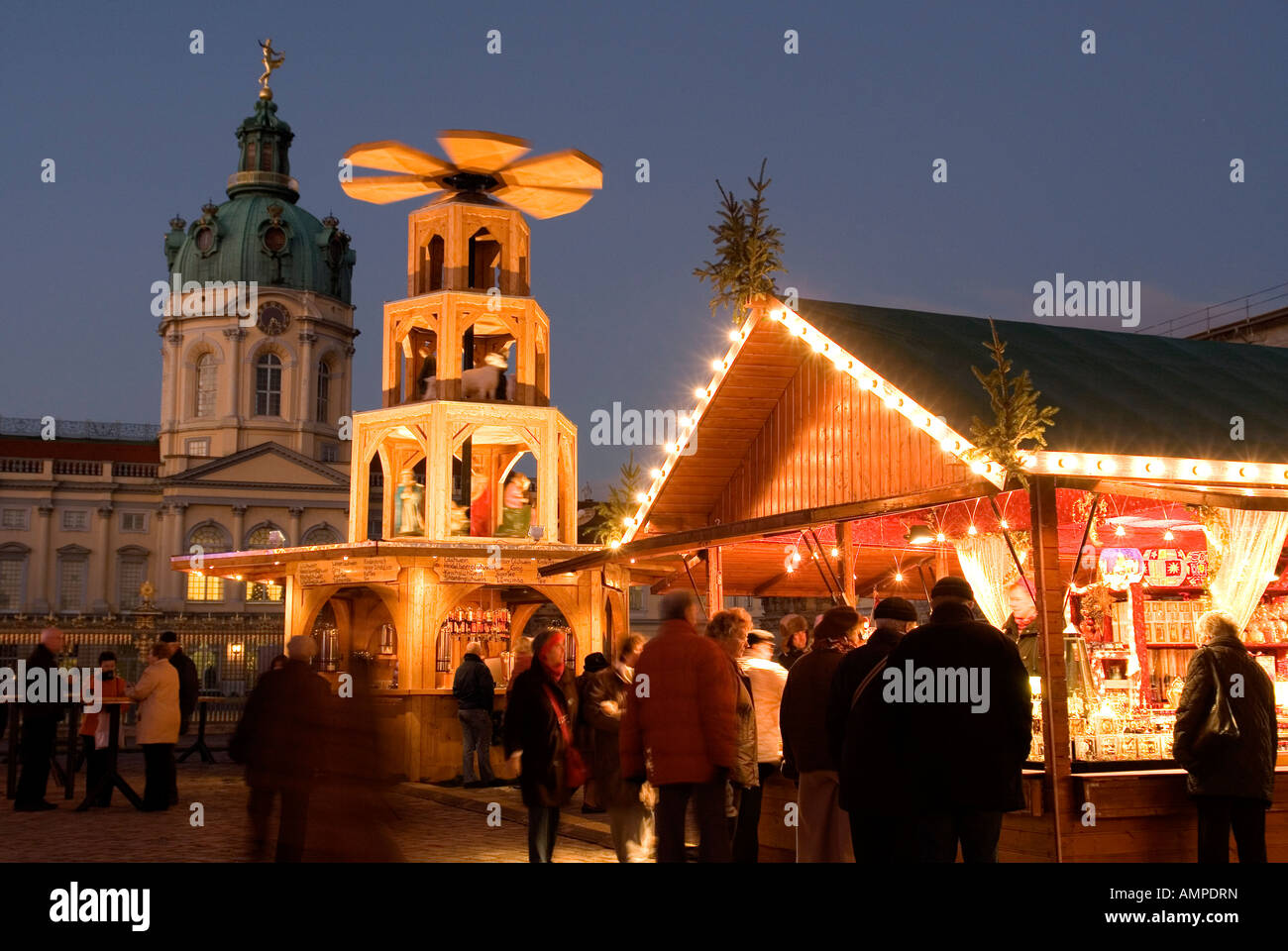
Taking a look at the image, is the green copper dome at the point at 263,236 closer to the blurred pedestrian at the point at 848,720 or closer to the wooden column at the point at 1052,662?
the wooden column at the point at 1052,662

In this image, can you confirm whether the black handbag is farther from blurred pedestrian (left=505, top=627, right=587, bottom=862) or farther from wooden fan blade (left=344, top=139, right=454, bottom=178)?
wooden fan blade (left=344, top=139, right=454, bottom=178)

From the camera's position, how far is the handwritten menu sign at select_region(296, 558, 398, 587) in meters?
19.0

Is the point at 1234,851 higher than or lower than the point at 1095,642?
lower

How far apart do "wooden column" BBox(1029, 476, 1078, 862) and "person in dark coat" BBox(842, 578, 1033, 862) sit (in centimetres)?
305

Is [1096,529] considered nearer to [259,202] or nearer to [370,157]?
[370,157]

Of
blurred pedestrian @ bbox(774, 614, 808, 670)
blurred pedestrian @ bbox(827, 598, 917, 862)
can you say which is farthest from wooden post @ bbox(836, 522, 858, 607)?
blurred pedestrian @ bbox(827, 598, 917, 862)

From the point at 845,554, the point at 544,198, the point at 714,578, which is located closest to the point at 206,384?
the point at 544,198

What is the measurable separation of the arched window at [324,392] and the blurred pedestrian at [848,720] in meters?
64.4

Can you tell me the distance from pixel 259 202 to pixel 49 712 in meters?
59.5

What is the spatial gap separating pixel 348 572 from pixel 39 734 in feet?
17.6

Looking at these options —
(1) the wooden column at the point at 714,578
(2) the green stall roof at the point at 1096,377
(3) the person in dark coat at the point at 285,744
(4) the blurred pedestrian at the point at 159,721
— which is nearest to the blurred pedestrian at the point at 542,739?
(3) the person in dark coat at the point at 285,744

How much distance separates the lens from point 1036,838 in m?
9.27
